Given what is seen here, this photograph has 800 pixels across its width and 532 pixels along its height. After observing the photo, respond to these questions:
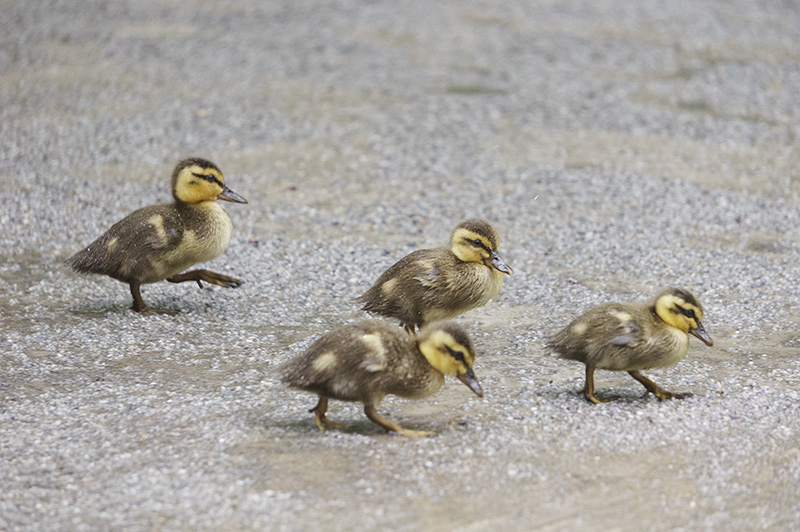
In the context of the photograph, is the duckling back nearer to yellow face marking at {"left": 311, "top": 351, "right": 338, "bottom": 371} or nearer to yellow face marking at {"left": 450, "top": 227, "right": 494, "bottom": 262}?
yellow face marking at {"left": 450, "top": 227, "right": 494, "bottom": 262}

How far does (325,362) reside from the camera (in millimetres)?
4949

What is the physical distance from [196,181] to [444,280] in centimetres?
219

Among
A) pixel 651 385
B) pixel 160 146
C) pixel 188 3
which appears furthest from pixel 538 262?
pixel 188 3

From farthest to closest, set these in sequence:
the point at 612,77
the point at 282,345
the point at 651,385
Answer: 1. the point at 612,77
2. the point at 282,345
3. the point at 651,385

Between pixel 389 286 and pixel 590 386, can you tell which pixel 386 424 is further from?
pixel 389 286

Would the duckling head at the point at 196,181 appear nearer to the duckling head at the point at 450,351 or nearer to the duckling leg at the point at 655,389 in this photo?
the duckling head at the point at 450,351

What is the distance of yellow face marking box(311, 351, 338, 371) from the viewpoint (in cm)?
494

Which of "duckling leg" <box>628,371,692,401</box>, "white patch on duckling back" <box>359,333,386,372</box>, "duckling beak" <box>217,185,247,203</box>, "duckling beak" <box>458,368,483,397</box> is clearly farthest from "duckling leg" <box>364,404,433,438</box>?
"duckling beak" <box>217,185,247,203</box>

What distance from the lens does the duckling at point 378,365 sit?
4926 millimetres

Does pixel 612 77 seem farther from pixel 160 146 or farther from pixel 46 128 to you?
pixel 46 128

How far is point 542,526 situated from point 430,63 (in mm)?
10330

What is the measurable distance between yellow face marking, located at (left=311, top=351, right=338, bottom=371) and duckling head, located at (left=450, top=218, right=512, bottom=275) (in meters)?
1.65

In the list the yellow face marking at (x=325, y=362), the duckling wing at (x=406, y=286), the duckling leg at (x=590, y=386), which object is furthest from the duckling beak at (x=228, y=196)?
the duckling leg at (x=590, y=386)

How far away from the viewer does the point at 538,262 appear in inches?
321
